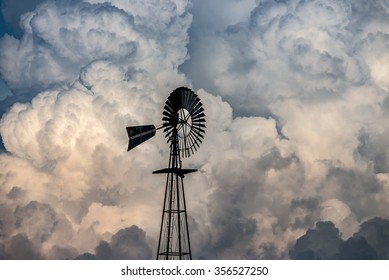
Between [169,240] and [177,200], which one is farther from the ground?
[177,200]

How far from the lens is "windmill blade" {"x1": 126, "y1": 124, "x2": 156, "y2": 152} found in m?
60.6

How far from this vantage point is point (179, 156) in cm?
6169

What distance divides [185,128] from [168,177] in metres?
4.39

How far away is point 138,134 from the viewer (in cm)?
6119

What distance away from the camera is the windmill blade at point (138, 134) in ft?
199
